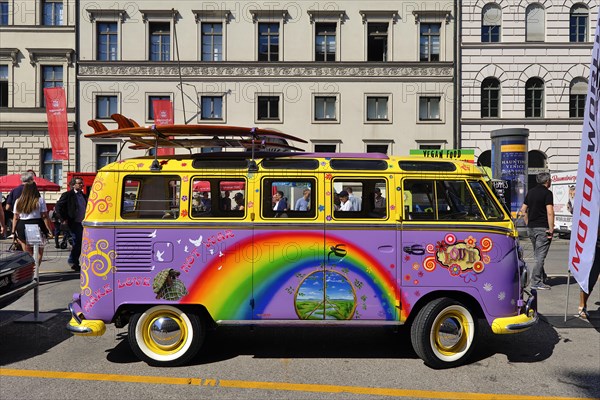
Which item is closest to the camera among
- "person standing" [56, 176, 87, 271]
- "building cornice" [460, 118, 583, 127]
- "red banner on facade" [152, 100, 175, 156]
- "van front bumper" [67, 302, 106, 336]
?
"van front bumper" [67, 302, 106, 336]

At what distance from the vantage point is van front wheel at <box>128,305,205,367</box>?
15.8 feet

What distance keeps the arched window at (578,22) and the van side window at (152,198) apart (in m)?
27.3

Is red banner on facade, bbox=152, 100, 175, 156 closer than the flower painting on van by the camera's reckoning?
No

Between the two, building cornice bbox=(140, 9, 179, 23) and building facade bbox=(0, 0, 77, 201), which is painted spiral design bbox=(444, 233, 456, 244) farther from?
building facade bbox=(0, 0, 77, 201)

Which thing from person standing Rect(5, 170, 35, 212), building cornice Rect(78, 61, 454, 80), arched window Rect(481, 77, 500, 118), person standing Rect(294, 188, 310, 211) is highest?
building cornice Rect(78, 61, 454, 80)

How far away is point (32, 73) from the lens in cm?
2533

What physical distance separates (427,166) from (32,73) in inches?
1058

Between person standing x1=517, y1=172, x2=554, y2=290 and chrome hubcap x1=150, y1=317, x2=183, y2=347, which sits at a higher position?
person standing x1=517, y1=172, x2=554, y2=290

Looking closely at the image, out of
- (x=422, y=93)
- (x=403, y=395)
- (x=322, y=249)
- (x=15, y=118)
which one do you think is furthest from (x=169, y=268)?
(x=15, y=118)

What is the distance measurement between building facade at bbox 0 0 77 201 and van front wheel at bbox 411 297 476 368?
2489 centimetres

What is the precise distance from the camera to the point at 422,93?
83.3 ft

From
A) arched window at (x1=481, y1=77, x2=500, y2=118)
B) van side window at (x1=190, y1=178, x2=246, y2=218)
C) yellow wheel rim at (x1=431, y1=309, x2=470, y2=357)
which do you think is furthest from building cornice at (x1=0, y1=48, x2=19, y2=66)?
yellow wheel rim at (x1=431, y1=309, x2=470, y2=357)

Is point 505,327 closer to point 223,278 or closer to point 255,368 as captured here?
point 255,368

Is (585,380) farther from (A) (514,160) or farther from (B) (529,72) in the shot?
(B) (529,72)
